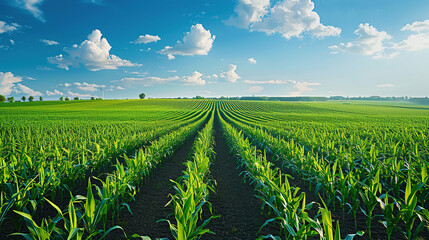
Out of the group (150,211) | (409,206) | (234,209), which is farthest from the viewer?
(234,209)

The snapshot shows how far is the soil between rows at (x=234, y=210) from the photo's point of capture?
4328mm

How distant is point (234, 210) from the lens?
209 inches

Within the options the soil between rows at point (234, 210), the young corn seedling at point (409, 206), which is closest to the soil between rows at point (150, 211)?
the soil between rows at point (234, 210)

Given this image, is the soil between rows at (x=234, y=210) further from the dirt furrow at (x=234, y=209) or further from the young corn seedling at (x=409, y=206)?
the young corn seedling at (x=409, y=206)

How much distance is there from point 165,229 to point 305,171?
15.6 ft

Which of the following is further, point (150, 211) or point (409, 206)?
point (150, 211)

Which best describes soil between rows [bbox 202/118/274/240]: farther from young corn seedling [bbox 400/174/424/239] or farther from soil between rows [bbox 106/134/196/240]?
young corn seedling [bbox 400/174/424/239]

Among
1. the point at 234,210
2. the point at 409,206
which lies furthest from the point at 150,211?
the point at 409,206

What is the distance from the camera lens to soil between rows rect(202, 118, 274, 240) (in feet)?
14.2

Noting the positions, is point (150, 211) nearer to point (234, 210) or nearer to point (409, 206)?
point (234, 210)

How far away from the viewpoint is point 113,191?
414cm

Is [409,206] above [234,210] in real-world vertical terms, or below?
above

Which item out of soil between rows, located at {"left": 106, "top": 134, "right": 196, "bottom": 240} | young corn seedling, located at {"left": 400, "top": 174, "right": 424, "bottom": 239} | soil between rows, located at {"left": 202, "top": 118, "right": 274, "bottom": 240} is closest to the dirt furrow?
soil between rows, located at {"left": 202, "top": 118, "right": 274, "bottom": 240}

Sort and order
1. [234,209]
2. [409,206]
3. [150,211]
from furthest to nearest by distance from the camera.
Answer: [234,209] → [150,211] → [409,206]
